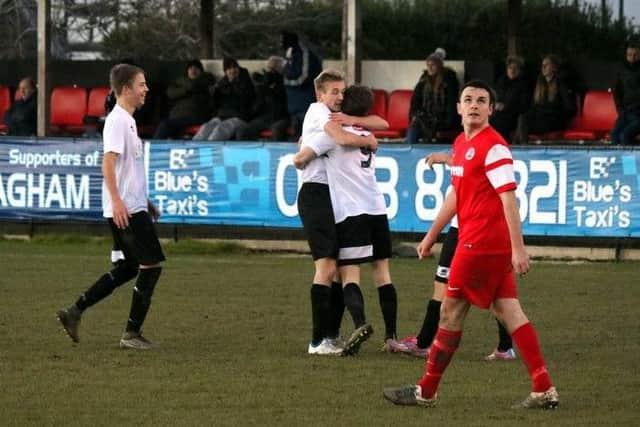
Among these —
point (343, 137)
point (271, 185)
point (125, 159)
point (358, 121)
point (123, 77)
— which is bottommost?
point (271, 185)

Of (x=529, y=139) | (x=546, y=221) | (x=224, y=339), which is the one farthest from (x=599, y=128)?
(x=224, y=339)

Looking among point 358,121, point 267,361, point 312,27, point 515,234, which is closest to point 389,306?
point 267,361

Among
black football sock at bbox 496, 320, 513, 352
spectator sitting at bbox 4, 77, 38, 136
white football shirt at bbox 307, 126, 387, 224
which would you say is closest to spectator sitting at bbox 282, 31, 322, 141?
spectator sitting at bbox 4, 77, 38, 136

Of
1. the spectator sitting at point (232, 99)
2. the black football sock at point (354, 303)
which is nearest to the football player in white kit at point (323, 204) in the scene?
the black football sock at point (354, 303)

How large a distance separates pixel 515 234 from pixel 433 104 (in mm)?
13553

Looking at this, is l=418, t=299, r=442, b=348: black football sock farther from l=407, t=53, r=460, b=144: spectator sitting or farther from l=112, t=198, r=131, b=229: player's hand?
l=407, t=53, r=460, b=144: spectator sitting

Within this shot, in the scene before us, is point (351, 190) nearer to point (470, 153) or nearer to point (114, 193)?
point (114, 193)

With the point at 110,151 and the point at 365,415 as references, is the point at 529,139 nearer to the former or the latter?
the point at 110,151

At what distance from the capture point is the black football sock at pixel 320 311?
38.0 feet

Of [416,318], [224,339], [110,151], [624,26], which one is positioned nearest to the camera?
[110,151]

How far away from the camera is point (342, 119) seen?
11.6 m

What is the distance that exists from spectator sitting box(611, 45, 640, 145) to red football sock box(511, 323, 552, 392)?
12237mm

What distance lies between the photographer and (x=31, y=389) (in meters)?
9.98

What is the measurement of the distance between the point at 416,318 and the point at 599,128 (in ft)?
32.2
